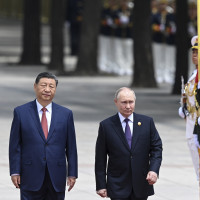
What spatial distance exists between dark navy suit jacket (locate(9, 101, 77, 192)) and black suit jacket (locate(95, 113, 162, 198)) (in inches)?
10.4

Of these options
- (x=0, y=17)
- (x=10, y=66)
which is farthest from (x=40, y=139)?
(x=0, y=17)

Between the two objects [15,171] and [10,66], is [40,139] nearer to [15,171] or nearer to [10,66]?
[15,171]

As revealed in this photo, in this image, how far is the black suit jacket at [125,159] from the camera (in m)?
7.70

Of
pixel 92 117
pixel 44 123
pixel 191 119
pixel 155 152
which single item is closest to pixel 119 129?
pixel 155 152

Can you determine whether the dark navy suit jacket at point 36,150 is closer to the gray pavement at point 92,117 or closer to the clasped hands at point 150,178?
the clasped hands at point 150,178

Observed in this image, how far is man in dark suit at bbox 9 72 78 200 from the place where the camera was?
7.75 meters

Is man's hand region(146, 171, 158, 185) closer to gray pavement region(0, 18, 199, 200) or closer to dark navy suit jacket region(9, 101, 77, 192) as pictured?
dark navy suit jacket region(9, 101, 77, 192)

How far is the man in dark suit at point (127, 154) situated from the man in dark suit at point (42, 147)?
0.27m

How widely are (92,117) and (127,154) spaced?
404 inches

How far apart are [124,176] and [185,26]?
14.0m

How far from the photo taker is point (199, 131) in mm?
7949

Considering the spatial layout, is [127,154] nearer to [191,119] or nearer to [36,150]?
[36,150]

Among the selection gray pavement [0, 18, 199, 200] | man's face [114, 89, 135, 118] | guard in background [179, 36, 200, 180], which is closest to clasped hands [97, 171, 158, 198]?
man's face [114, 89, 135, 118]

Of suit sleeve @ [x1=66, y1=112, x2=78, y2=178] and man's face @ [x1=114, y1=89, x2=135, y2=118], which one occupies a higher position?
man's face @ [x1=114, y1=89, x2=135, y2=118]
